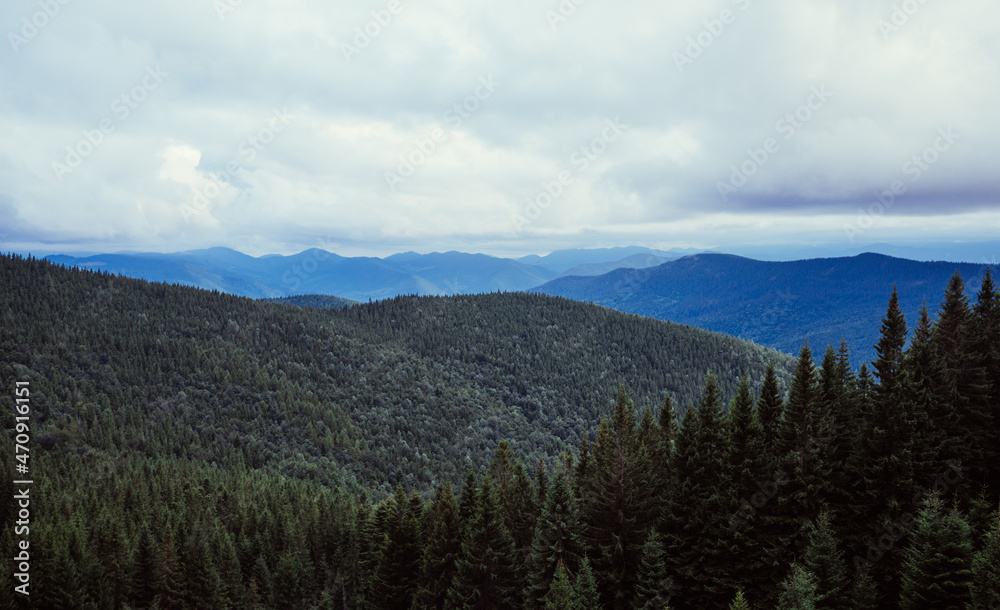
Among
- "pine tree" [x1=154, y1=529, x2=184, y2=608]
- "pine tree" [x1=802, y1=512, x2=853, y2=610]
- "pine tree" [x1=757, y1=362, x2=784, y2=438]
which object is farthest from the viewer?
"pine tree" [x1=154, y1=529, x2=184, y2=608]

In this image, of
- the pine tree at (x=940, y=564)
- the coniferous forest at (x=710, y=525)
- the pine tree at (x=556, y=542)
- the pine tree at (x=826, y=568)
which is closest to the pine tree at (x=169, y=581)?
the coniferous forest at (x=710, y=525)

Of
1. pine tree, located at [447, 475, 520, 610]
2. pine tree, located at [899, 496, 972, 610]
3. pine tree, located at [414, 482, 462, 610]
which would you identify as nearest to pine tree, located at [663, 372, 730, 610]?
pine tree, located at [899, 496, 972, 610]

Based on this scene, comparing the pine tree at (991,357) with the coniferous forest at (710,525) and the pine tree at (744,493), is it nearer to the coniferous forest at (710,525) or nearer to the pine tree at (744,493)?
the coniferous forest at (710,525)

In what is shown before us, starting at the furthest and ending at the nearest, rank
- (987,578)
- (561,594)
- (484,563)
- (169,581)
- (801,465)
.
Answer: (169,581)
(484,563)
(801,465)
(561,594)
(987,578)

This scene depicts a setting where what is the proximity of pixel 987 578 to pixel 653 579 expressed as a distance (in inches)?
595

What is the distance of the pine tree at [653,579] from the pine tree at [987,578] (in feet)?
43.5

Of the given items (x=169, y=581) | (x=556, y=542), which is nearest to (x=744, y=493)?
(x=556, y=542)

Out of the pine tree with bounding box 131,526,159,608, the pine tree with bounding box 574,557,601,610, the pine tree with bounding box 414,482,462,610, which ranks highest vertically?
the pine tree with bounding box 574,557,601,610

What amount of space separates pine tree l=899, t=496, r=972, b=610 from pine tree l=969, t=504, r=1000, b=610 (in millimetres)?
1203

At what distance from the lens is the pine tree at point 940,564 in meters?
21.6

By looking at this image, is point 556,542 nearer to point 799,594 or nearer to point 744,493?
point 744,493

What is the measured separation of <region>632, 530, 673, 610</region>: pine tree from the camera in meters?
28.8

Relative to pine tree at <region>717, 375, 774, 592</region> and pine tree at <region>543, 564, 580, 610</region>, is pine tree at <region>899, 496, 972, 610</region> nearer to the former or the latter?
pine tree at <region>717, 375, 774, 592</region>

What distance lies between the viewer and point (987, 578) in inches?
773
